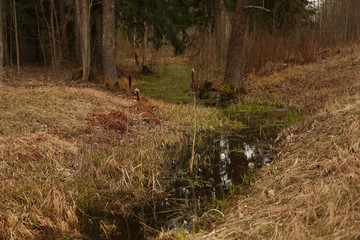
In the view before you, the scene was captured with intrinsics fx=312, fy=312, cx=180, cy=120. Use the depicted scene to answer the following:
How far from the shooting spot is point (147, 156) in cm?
481

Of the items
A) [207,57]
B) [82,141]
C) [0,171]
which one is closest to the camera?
[0,171]

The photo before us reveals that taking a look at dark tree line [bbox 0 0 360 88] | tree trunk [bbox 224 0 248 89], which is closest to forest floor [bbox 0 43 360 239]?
tree trunk [bbox 224 0 248 89]

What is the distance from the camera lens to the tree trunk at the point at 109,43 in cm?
1115

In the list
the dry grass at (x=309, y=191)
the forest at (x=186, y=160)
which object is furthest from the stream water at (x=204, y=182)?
the dry grass at (x=309, y=191)

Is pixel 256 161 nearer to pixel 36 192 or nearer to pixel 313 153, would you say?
pixel 313 153

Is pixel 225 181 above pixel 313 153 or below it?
below

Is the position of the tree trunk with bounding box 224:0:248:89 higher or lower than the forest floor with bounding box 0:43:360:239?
higher

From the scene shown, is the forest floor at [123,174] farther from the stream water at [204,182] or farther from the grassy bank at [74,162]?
the stream water at [204,182]

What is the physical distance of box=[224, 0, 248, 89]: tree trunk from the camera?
432 inches

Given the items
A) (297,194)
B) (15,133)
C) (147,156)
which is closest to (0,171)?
(15,133)

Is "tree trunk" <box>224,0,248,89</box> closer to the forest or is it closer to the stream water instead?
the forest

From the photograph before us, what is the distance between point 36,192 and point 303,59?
534 inches

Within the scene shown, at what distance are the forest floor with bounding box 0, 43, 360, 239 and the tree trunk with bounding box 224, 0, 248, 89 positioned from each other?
3904mm

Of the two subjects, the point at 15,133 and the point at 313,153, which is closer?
the point at 313,153
